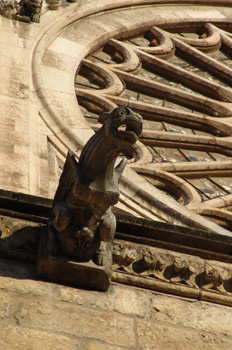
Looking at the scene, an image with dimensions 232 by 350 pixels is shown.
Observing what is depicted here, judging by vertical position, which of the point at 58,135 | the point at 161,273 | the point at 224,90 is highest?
the point at 161,273

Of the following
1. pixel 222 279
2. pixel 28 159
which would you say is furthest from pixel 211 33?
pixel 222 279

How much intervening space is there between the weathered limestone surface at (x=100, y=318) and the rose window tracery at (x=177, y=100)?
2714 millimetres

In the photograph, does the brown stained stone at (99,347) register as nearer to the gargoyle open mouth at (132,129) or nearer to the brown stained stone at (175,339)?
the brown stained stone at (175,339)

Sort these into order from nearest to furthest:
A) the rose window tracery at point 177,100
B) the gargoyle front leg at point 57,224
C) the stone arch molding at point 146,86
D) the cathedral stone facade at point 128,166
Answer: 1. the cathedral stone facade at point 128,166
2. the gargoyle front leg at point 57,224
3. the stone arch molding at point 146,86
4. the rose window tracery at point 177,100

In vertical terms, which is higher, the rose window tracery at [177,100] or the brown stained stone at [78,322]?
the brown stained stone at [78,322]

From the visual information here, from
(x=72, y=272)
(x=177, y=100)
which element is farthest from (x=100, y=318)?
(x=177, y=100)

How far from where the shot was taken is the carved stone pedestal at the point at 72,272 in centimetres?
556

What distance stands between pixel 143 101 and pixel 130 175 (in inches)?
110

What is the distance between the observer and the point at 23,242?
580 cm

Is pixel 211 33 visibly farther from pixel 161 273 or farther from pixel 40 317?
pixel 40 317

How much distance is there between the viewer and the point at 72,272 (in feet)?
18.3

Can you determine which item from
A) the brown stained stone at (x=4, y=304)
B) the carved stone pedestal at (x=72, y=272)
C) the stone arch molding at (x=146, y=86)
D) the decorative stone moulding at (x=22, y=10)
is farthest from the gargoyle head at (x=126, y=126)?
the decorative stone moulding at (x=22, y=10)

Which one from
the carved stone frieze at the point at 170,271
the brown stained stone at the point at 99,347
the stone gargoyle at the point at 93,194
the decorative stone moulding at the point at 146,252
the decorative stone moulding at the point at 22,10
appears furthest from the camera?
the decorative stone moulding at the point at 22,10

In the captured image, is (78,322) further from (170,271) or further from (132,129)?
(132,129)
